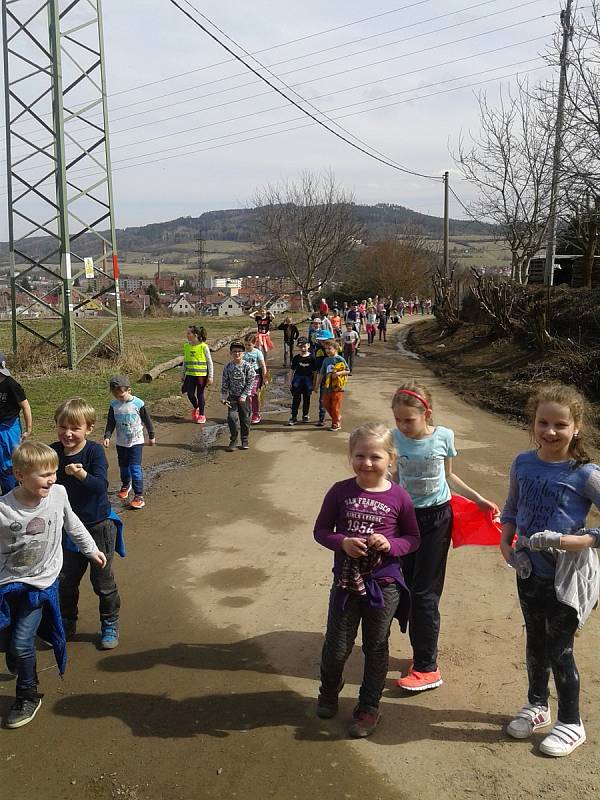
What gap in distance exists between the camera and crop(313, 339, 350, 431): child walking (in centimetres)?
1141

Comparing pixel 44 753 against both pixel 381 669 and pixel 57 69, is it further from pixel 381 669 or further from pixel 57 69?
pixel 57 69

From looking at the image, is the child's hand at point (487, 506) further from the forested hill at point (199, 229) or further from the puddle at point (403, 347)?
the forested hill at point (199, 229)

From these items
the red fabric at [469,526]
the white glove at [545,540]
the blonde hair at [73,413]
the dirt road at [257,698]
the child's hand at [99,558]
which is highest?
the blonde hair at [73,413]

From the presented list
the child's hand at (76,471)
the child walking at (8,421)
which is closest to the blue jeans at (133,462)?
the child walking at (8,421)

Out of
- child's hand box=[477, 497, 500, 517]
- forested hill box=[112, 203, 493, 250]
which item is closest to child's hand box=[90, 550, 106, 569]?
child's hand box=[477, 497, 500, 517]

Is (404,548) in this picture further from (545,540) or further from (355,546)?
(545,540)

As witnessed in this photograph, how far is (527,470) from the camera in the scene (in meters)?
3.60

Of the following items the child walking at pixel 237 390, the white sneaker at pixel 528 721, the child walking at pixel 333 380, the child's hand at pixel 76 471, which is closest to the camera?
the white sneaker at pixel 528 721

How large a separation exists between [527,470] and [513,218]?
24670mm

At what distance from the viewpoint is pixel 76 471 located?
174 inches

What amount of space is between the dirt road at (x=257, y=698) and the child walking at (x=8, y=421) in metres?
1.34

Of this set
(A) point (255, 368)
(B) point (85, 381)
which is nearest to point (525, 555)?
(A) point (255, 368)

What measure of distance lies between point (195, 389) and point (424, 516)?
840 cm

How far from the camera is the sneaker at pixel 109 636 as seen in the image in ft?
15.1
